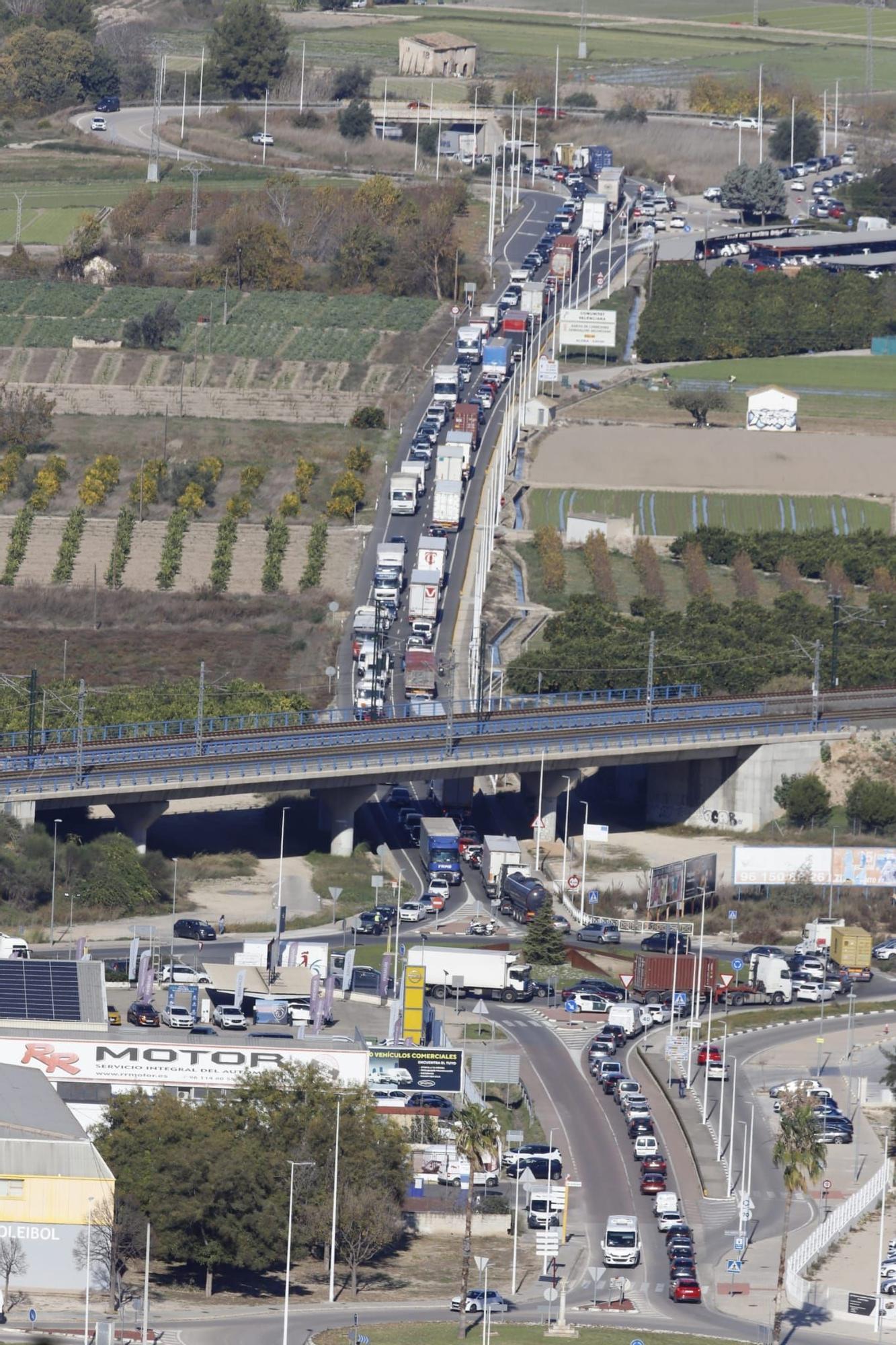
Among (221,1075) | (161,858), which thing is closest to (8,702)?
(161,858)

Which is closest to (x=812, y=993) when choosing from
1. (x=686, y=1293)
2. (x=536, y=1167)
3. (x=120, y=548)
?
(x=536, y=1167)

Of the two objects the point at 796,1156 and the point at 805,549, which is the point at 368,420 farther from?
the point at 796,1156

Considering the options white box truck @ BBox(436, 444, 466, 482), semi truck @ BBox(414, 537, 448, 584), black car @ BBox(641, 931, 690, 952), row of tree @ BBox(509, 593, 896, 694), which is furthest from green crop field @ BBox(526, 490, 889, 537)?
black car @ BBox(641, 931, 690, 952)

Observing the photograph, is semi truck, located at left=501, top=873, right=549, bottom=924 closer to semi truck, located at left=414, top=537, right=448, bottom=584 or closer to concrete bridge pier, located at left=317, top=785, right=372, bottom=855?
concrete bridge pier, located at left=317, top=785, right=372, bottom=855

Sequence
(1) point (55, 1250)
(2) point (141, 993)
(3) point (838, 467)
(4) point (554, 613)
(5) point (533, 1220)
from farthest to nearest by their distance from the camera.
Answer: (3) point (838, 467), (4) point (554, 613), (2) point (141, 993), (5) point (533, 1220), (1) point (55, 1250)

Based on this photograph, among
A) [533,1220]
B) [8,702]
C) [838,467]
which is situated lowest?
[533,1220]

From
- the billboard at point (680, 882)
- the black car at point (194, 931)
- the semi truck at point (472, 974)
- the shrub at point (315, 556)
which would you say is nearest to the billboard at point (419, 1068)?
the semi truck at point (472, 974)

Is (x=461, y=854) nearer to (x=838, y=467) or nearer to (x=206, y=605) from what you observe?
(x=206, y=605)
